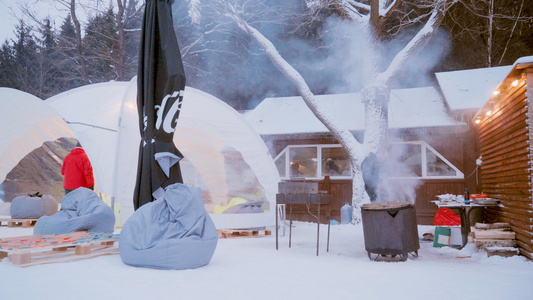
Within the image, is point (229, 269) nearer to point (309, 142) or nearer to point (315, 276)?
point (315, 276)

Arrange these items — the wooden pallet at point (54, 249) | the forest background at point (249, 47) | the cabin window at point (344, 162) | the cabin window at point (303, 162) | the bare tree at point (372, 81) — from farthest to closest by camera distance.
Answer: the forest background at point (249, 47) → the cabin window at point (303, 162) → the cabin window at point (344, 162) → the bare tree at point (372, 81) → the wooden pallet at point (54, 249)

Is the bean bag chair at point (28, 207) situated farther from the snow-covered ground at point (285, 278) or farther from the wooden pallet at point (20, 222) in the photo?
the snow-covered ground at point (285, 278)

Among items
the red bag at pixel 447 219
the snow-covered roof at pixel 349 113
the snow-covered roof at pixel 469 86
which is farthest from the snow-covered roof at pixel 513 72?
the snow-covered roof at pixel 349 113

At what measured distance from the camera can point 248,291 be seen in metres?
3.50

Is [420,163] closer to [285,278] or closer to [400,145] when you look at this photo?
[400,145]

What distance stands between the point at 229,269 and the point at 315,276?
98cm

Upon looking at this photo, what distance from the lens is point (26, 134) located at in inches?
376

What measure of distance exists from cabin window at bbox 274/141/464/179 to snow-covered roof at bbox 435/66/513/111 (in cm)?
156

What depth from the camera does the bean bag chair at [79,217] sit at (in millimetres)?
6148

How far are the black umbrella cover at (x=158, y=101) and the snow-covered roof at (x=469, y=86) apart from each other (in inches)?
275

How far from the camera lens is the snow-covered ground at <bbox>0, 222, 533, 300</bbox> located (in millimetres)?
3381

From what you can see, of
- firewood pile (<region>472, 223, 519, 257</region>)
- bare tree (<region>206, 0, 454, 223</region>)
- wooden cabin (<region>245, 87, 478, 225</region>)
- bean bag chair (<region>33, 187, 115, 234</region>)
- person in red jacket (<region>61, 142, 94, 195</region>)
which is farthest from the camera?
wooden cabin (<region>245, 87, 478, 225</region>)

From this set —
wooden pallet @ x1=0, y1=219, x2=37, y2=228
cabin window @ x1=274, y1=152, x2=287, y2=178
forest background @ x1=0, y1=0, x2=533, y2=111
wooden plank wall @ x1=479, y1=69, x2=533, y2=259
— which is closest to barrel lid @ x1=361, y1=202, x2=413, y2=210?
wooden plank wall @ x1=479, y1=69, x2=533, y2=259

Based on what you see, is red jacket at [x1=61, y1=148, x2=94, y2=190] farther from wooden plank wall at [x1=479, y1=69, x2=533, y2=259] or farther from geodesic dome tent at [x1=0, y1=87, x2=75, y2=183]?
wooden plank wall at [x1=479, y1=69, x2=533, y2=259]
